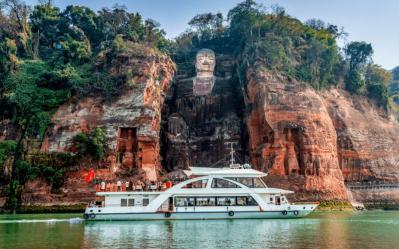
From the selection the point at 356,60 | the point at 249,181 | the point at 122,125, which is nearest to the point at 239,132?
the point at 122,125

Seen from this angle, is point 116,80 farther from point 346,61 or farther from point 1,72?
point 346,61

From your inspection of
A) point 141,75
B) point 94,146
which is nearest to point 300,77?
point 141,75

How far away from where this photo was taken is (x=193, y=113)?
56844 millimetres

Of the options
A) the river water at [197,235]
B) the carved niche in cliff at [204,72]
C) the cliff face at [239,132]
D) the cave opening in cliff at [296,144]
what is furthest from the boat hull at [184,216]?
the carved niche in cliff at [204,72]

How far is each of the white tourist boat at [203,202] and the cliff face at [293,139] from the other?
52.9 ft

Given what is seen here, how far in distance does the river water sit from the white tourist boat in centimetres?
125

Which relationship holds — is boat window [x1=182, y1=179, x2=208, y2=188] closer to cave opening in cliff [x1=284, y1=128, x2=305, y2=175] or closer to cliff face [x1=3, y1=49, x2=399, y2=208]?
cliff face [x1=3, y1=49, x2=399, y2=208]

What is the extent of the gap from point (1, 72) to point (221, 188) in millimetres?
31189

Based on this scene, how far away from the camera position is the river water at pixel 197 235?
61.5 ft

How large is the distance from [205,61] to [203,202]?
106 feet

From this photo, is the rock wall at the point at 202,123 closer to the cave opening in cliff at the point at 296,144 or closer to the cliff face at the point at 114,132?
the cliff face at the point at 114,132

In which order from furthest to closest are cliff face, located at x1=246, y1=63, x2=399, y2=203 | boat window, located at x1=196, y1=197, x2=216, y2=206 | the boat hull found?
cliff face, located at x1=246, y1=63, x2=399, y2=203 → boat window, located at x1=196, y1=197, x2=216, y2=206 → the boat hull

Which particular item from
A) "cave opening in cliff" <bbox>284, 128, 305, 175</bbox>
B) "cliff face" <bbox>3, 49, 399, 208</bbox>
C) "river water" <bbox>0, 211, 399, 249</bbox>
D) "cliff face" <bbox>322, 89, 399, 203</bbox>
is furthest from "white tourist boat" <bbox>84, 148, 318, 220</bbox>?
"cliff face" <bbox>322, 89, 399, 203</bbox>

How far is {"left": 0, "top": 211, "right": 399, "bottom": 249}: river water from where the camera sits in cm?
1875
